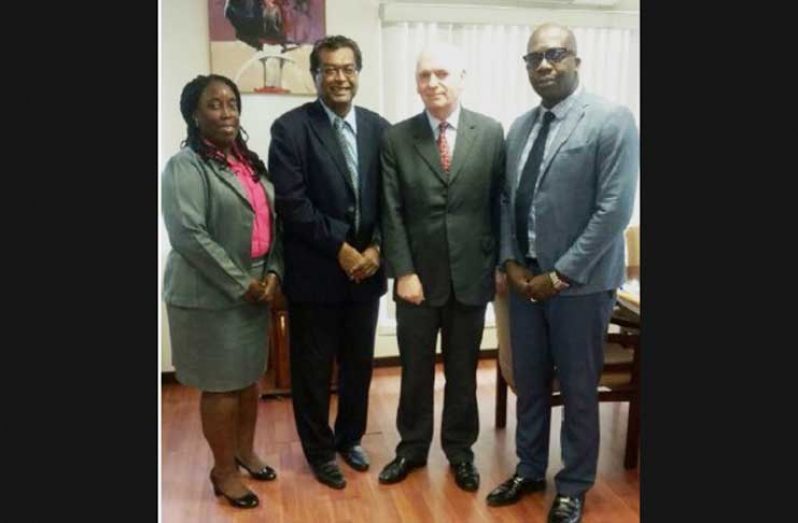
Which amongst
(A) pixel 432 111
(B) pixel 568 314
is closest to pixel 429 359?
(B) pixel 568 314

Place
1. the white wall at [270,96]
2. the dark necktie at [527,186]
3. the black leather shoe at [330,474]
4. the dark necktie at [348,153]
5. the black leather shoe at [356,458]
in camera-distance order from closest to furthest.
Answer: the dark necktie at [527,186] < the dark necktie at [348,153] < the black leather shoe at [330,474] < the black leather shoe at [356,458] < the white wall at [270,96]

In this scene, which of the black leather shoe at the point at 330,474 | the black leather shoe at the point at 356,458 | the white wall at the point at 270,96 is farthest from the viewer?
the white wall at the point at 270,96

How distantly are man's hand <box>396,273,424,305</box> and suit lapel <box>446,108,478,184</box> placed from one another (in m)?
0.30

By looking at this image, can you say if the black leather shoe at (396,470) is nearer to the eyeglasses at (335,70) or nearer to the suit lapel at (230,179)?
the suit lapel at (230,179)

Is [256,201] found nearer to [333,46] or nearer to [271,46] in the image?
[333,46]

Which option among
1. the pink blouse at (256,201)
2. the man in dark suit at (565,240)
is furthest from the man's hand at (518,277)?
the pink blouse at (256,201)

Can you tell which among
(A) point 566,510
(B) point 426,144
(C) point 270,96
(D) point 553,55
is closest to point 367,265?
(B) point 426,144

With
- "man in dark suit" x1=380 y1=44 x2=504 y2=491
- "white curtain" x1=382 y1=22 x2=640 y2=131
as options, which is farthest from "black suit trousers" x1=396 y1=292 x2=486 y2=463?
"white curtain" x1=382 y1=22 x2=640 y2=131

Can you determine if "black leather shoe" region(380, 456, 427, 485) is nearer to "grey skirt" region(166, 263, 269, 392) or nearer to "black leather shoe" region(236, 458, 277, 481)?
"black leather shoe" region(236, 458, 277, 481)

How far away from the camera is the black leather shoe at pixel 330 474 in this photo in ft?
6.93

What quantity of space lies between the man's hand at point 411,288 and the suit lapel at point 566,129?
478 mm

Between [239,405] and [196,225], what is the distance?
60 cm

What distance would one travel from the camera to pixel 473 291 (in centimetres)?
197
